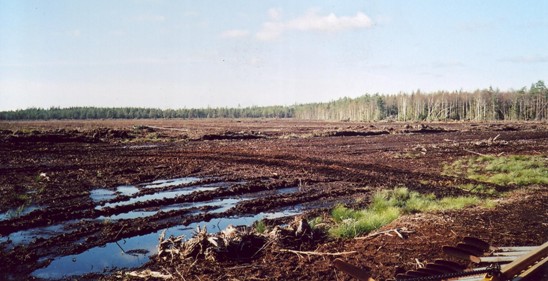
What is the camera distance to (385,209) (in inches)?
415

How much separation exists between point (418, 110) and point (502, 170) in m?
85.9

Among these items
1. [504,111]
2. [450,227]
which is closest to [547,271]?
[450,227]

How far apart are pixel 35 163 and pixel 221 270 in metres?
17.8

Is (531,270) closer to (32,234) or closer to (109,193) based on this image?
(32,234)

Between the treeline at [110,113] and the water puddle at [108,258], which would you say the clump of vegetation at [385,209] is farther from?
the treeline at [110,113]

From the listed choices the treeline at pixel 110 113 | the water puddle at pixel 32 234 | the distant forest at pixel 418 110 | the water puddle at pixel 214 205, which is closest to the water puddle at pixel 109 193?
the water puddle at pixel 214 205

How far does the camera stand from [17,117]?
134m

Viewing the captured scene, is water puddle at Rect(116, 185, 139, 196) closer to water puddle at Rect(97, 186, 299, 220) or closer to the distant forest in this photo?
water puddle at Rect(97, 186, 299, 220)

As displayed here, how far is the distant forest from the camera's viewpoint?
86500mm

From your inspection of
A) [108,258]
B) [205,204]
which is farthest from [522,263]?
[205,204]

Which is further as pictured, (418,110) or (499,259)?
(418,110)

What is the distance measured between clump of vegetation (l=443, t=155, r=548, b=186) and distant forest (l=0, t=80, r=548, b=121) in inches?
2905

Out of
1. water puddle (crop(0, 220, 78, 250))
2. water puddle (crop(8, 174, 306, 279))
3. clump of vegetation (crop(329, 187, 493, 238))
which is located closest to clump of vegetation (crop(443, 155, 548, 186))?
clump of vegetation (crop(329, 187, 493, 238))

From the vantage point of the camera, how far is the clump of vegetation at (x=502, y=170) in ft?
47.1
